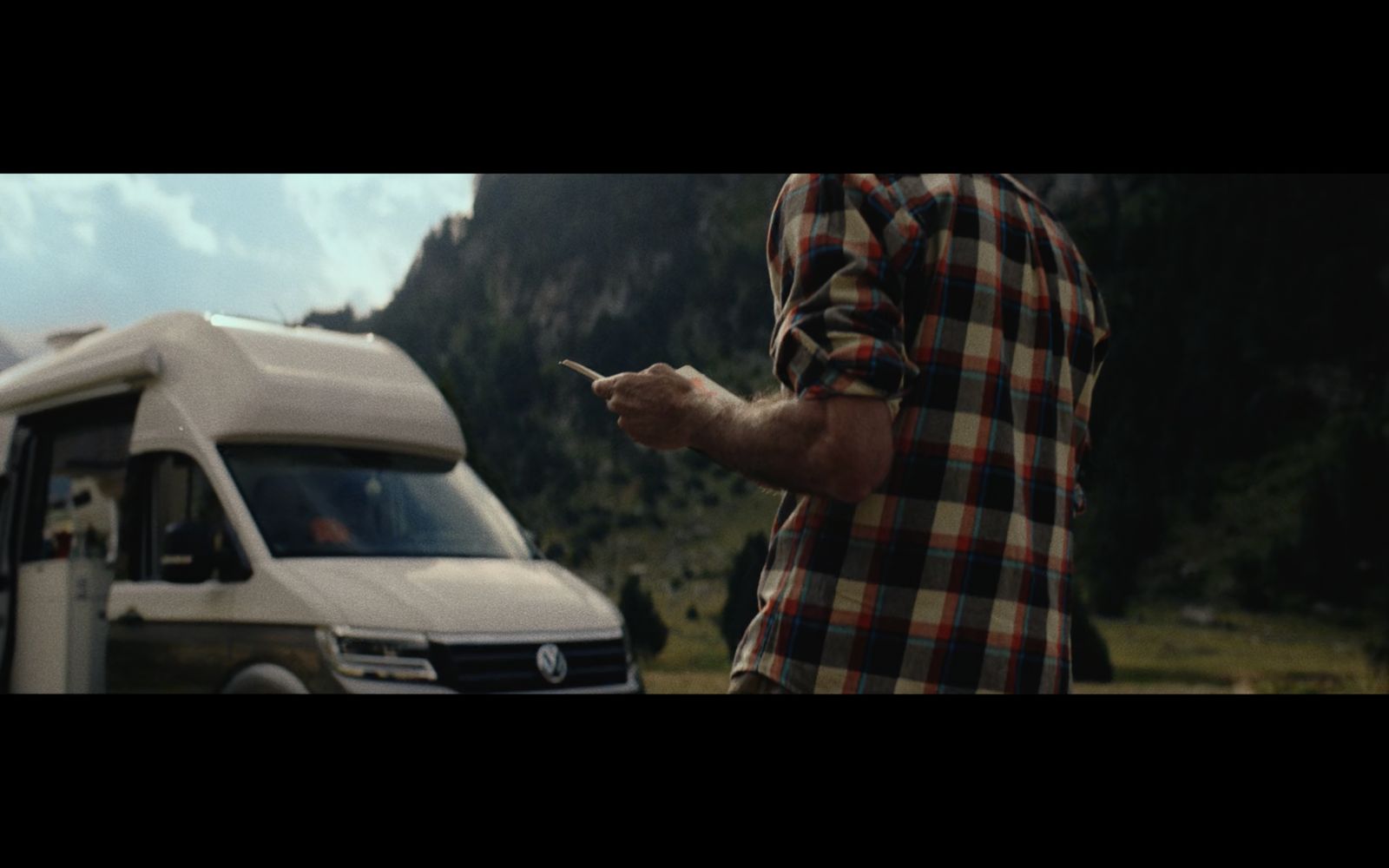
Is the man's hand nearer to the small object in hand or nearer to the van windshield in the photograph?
the small object in hand

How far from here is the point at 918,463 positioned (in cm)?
194

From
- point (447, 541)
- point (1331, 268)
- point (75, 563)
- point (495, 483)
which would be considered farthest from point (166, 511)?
point (1331, 268)

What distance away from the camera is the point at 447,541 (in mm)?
7180

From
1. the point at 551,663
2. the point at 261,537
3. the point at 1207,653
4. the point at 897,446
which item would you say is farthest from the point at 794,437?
the point at 1207,653

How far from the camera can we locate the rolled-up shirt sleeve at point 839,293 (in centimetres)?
185

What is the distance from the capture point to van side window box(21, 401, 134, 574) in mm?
7422

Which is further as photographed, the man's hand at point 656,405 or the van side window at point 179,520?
the van side window at point 179,520

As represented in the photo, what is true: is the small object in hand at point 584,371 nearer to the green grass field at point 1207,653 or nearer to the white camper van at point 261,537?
the white camper van at point 261,537

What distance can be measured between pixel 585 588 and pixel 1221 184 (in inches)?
4918

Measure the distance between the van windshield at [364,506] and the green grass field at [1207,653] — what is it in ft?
123

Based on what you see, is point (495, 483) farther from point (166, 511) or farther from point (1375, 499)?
point (1375, 499)

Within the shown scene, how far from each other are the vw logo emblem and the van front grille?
0.05 ft

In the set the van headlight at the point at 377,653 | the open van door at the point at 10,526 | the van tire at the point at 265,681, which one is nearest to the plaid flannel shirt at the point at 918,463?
the van headlight at the point at 377,653

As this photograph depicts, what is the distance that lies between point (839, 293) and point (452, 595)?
4.78 metres
